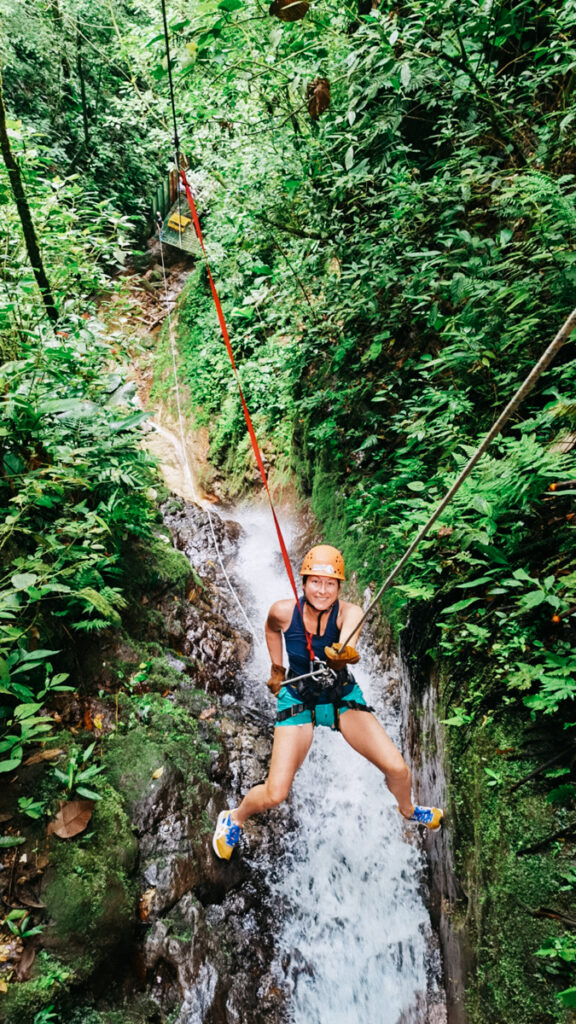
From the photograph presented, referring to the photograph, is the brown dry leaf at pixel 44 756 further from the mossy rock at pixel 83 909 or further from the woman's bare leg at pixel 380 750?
the woman's bare leg at pixel 380 750

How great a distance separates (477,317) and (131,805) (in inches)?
159

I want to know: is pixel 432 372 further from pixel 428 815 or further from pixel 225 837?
pixel 225 837

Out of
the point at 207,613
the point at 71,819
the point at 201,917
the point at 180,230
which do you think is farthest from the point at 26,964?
the point at 180,230

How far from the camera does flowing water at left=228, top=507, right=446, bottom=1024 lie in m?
2.93

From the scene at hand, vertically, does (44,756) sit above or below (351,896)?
above

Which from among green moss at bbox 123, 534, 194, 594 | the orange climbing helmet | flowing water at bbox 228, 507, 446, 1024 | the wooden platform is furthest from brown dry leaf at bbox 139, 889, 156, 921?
the wooden platform

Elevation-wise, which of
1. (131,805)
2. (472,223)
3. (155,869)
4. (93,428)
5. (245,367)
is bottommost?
(155,869)

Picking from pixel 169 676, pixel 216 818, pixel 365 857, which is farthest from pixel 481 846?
pixel 169 676

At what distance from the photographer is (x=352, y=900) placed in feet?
11.1

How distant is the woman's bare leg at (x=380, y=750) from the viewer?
2828 millimetres

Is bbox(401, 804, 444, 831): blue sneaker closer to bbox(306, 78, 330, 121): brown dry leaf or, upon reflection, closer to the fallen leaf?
the fallen leaf

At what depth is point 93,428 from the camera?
128 inches

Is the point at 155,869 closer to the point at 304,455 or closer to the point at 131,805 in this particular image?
the point at 131,805

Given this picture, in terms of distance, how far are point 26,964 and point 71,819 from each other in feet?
1.77
